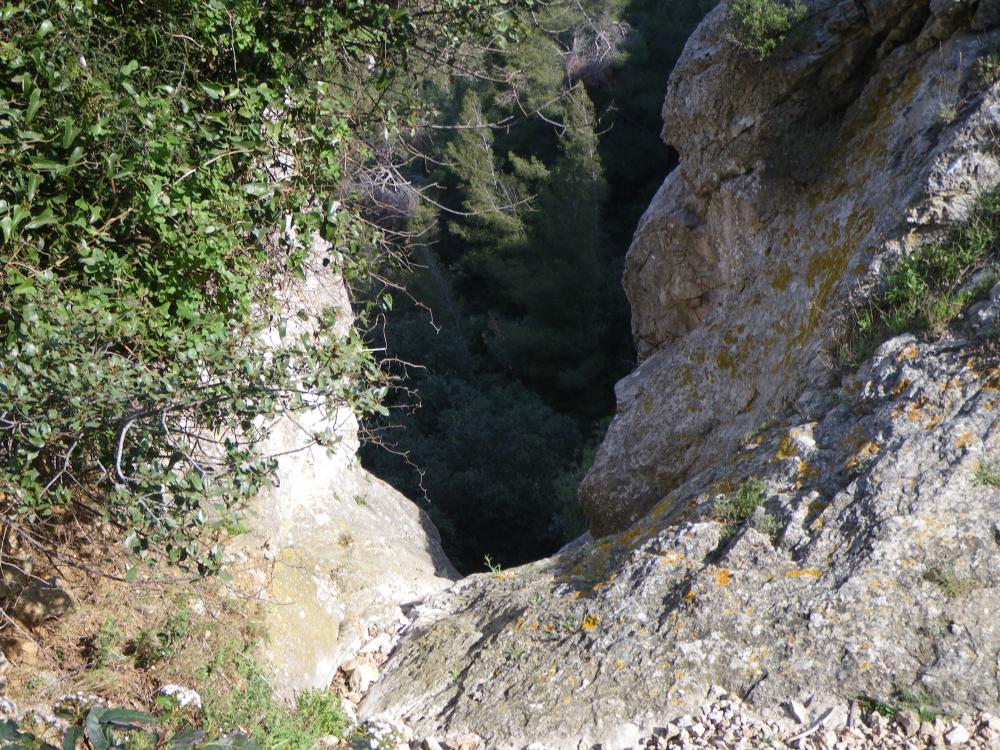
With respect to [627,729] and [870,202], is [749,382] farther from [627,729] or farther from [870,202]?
[627,729]

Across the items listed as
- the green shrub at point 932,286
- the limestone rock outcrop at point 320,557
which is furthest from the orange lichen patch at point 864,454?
the limestone rock outcrop at point 320,557

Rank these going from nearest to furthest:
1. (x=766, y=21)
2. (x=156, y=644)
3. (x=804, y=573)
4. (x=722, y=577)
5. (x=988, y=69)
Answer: (x=804, y=573)
(x=722, y=577)
(x=156, y=644)
(x=988, y=69)
(x=766, y=21)

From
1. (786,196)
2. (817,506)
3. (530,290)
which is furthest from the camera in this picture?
(530,290)

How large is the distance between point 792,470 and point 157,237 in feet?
11.2

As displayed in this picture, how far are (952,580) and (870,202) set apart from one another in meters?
3.08

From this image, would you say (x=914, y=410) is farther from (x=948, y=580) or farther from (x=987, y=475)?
(x=948, y=580)

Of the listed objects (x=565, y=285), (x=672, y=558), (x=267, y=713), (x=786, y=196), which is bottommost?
(x=565, y=285)

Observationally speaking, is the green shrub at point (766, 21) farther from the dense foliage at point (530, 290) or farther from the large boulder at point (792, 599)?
the dense foliage at point (530, 290)

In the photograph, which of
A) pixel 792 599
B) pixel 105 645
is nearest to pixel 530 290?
pixel 105 645

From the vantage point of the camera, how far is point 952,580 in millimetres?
3949

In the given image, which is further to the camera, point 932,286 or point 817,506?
point 932,286

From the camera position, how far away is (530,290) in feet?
67.1

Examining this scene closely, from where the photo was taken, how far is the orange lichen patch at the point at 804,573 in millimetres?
4305

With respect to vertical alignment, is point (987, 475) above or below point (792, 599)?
above
